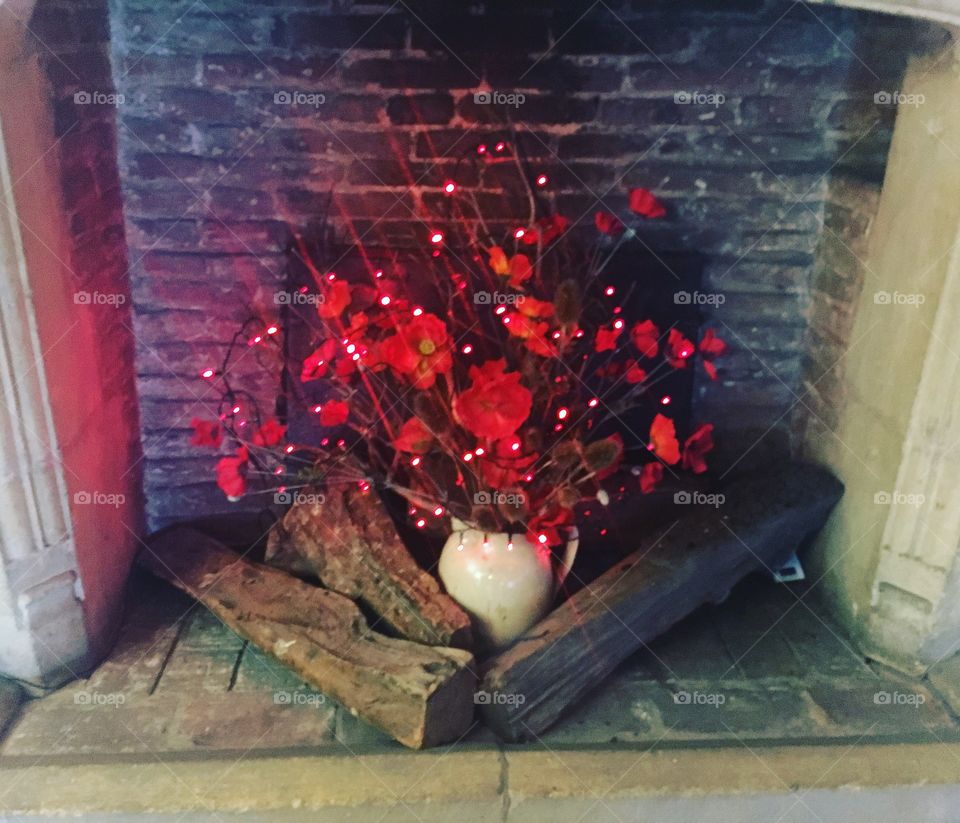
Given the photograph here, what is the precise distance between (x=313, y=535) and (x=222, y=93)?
99 cm

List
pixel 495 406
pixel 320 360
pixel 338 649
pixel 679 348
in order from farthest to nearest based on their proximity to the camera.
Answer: pixel 679 348 → pixel 320 360 → pixel 338 649 → pixel 495 406

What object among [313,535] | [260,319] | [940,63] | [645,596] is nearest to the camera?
[940,63]

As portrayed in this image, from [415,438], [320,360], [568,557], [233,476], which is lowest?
[568,557]

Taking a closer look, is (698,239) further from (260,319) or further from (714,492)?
(260,319)

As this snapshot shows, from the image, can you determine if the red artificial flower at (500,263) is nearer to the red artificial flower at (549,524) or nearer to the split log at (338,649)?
the red artificial flower at (549,524)

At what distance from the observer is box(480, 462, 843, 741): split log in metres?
1.67

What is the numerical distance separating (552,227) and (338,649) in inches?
39.6

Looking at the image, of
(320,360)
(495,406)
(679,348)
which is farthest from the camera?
(679,348)

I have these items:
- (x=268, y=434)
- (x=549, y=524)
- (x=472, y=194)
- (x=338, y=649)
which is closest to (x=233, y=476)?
(x=268, y=434)

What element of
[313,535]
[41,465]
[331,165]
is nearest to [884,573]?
[313,535]

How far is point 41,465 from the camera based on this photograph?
65.4 inches

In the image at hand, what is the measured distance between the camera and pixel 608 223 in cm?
202

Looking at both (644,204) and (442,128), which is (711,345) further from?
(442,128)

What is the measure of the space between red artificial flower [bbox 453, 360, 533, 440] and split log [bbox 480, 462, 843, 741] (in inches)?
17.1
